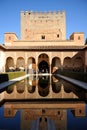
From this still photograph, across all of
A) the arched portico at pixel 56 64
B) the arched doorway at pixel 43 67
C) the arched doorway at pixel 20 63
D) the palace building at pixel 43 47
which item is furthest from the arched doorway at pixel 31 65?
the arched portico at pixel 56 64

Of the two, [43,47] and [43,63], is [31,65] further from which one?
[43,63]

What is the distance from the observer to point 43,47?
31312 mm

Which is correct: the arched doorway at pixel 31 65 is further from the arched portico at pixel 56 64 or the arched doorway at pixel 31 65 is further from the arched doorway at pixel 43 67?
the arched portico at pixel 56 64

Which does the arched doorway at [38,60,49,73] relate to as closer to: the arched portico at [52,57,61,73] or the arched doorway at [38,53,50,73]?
the arched doorway at [38,53,50,73]

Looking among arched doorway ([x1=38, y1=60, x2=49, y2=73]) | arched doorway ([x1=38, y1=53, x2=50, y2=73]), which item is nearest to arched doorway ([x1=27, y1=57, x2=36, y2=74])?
arched doorway ([x1=38, y1=53, x2=50, y2=73])

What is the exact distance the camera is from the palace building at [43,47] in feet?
101

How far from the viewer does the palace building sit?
3084 centimetres

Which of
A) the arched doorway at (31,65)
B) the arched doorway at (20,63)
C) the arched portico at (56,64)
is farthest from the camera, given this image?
the arched portico at (56,64)

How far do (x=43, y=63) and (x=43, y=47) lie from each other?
4.39 m

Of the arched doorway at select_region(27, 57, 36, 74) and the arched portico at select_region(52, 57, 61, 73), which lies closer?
the arched doorway at select_region(27, 57, 36, 74)

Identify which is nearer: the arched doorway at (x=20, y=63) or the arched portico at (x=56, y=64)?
the arched doorway at (x=20, y=63)

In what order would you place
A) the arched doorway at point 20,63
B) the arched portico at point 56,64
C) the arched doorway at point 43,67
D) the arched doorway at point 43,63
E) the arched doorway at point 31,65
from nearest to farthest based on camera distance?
the arched doorway at point 31,65, the arched doorway at point 20,63, the arched portico at point 56,64, the arched doorway at point 43,63, the arched doorway at point 43,67

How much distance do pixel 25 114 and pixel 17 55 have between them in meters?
26.0

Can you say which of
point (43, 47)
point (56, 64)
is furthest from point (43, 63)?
point (43, 47)
